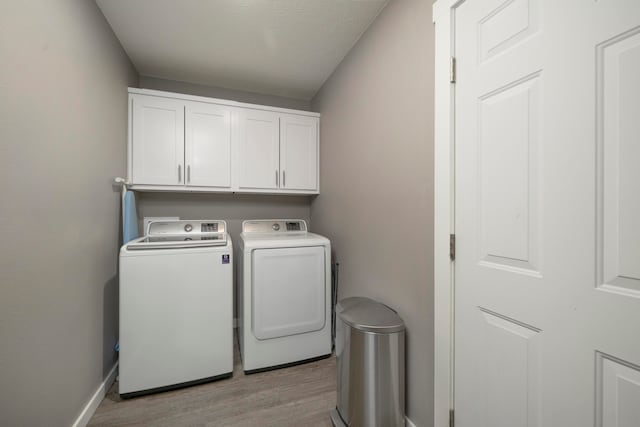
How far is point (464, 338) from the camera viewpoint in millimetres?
A: 1102

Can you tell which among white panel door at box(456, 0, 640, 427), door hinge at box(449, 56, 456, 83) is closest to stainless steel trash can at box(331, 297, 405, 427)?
white panel door at box(456, 0, 640, 427)

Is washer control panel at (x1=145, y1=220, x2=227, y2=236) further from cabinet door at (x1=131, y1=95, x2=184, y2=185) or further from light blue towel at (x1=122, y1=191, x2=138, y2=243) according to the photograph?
cabinet door at (x1=131, y1=95, x2=184, y2=185)

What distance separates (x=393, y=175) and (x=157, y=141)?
6.71 ft

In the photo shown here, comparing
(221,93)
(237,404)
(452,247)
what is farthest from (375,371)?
(221,93)

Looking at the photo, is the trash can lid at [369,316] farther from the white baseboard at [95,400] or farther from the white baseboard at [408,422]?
the white baseboard at [95,400]

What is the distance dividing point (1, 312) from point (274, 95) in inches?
107

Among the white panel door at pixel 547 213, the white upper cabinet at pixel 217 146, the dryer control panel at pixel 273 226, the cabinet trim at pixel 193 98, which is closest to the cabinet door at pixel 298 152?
the white upper cabinet at pixel 217 146

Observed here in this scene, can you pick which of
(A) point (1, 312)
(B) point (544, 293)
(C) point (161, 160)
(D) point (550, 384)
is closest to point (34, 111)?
(A) point (1, 312)

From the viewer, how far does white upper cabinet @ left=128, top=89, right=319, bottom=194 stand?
7.18ft

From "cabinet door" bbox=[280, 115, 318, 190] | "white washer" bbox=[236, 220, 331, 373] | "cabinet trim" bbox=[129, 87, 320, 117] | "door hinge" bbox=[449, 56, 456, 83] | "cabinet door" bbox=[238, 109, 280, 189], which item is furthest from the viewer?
"cabinet door" bbox=[280, 115, 318, 190]

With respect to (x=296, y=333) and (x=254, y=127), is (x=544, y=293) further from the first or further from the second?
(x=254, y=127)

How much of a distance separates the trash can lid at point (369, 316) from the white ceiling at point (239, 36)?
1.91 m

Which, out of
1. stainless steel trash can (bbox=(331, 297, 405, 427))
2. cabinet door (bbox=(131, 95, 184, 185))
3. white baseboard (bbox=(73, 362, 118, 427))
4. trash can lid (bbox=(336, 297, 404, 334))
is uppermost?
cabinet door (bbox=(131, 95, 184, 185))

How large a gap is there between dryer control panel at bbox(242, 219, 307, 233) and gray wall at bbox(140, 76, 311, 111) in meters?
1.38
